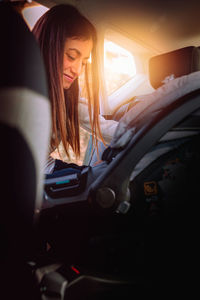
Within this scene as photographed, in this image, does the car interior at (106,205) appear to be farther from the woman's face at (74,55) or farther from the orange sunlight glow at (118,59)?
the orange sunlight glow at (118,59)

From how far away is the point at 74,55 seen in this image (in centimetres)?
116

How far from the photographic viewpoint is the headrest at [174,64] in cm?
99

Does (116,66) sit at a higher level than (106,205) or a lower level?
higher

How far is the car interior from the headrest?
0.39m

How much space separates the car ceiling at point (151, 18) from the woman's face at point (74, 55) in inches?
18.0

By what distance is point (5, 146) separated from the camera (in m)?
0.48

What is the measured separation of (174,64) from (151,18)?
2.87 ft

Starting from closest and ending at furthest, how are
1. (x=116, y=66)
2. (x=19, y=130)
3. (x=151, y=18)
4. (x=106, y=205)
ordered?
(x=19, y=130) → (x=106, y=205) → (x=151, y=18) → (x=116, y=66)

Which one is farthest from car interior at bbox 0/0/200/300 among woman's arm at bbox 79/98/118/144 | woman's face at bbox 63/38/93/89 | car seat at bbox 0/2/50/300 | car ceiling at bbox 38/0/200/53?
car ceiling at bbox 38/0/200/53

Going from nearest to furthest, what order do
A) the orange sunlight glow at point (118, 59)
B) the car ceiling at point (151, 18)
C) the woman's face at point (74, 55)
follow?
the woman's face at point (74, 55) < the car ceiling at point (151, 18) < the orange sunlight glow at point (118, 59)

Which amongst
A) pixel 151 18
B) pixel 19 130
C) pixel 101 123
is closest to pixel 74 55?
pixel 101 123

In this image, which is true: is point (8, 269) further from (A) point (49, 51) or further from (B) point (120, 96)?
(B) point (120, 96)

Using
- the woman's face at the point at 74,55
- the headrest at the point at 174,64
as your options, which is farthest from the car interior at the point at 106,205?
the woman's face at the point at 74,55

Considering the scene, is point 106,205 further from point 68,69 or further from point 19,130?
point 68,69
